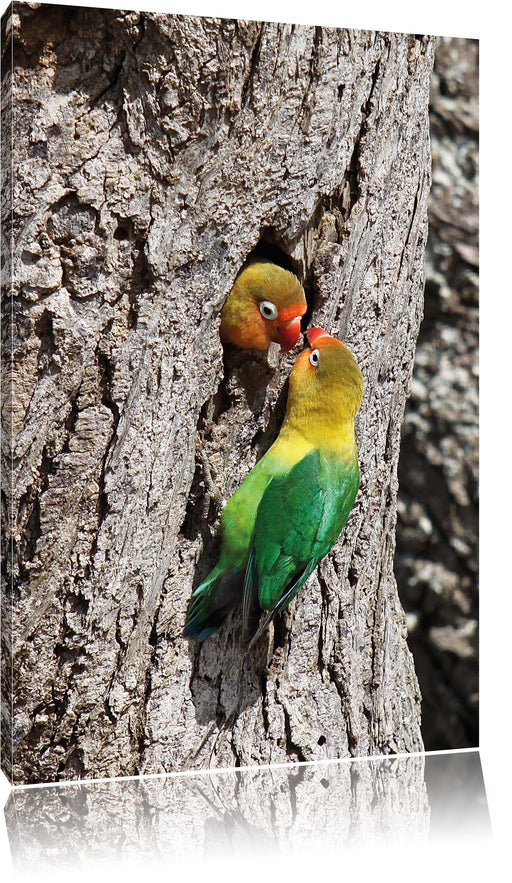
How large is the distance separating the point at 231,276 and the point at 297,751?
1420mm

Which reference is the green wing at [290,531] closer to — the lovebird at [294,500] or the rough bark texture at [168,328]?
the lovebird at [294,500]

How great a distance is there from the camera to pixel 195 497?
104 inches

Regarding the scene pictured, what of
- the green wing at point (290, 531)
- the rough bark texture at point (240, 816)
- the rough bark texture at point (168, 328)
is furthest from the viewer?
the green wing at point (290, 531)

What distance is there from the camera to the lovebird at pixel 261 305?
2555 millimetres

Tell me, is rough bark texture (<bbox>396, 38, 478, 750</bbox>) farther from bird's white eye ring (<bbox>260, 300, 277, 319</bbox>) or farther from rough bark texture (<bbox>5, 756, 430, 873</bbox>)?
bird's white eye ring (<bbox>260, 300, 277, 319</bbox>)

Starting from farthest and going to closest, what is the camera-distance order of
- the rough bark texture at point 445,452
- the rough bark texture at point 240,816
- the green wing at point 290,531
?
the rough bark texture at point 445,452 → the green wing at point 290,531 → the rough bark texture at point 240,816

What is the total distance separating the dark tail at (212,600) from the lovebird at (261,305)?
643mm

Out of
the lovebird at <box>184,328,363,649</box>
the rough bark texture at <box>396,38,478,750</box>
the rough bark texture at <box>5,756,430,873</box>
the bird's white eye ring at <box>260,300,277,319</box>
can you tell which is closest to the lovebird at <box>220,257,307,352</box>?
the bird's white eye ring at <box>260,300,277,319</box>

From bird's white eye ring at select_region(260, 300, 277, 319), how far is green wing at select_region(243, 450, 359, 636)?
387mm

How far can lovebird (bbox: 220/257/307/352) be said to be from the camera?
101 inches

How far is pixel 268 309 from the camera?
2.56 metres

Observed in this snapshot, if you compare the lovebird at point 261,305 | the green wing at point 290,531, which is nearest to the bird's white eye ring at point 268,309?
the lovebird at point 261,305

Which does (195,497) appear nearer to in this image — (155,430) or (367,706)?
(155,430)

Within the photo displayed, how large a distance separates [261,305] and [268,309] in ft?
0.07
